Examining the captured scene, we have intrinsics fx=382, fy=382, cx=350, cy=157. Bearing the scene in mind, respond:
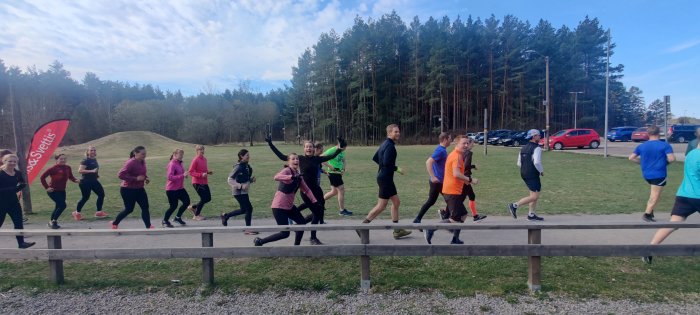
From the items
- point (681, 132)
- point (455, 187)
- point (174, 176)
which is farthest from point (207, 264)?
point (681, 132)

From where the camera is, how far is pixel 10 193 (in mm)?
5691

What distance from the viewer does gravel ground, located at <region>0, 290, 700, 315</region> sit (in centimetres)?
362

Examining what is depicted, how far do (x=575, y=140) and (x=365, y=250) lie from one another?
33.3 m

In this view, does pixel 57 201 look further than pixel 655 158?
Yes

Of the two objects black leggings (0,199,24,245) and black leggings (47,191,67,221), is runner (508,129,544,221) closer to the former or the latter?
black leggings (0,199,24,245)

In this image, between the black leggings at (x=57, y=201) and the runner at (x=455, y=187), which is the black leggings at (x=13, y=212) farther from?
the runner at (x=455, y=187)

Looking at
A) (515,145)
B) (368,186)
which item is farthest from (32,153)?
(515,145)

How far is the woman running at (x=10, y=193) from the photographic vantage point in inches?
220

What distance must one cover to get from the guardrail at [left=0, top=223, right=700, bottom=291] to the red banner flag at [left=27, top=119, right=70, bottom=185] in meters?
6.37

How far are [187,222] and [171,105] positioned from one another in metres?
83.9

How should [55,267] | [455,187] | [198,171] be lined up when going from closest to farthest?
[55,267]
[455,187]
[198,171]

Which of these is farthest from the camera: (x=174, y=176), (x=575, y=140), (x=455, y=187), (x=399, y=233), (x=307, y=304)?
(x=575, y=140)

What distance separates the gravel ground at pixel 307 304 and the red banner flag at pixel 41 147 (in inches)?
268

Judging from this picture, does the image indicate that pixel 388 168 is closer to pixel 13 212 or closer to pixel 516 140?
pixel 13 212
